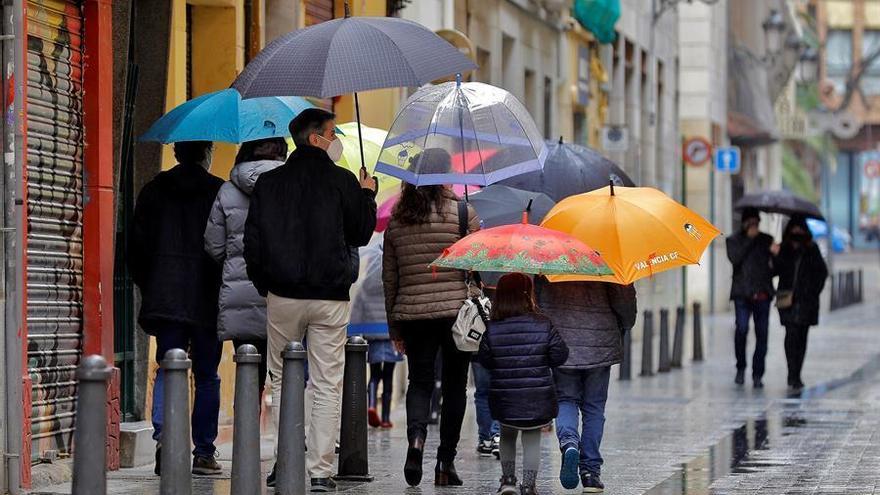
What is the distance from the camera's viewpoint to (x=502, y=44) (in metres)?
26.4

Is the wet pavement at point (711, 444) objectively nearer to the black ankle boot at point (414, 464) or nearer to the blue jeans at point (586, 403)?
the black ankle boot at point (414, 464)

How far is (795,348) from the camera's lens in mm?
21062

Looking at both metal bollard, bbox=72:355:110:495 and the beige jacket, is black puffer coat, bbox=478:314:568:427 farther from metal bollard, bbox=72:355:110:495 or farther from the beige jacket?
metal bollard, bbox=72:355:110:495

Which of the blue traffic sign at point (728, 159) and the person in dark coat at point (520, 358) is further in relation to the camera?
the blue traffic sign at point (728, 159)

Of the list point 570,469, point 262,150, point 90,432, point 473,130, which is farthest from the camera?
point 473,130

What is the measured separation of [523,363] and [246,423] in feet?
5.58

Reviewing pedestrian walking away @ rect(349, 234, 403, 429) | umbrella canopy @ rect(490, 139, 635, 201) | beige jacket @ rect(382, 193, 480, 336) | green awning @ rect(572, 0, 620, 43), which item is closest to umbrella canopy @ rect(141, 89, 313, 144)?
beige jacket @ rect(382, 193, 480, 336)

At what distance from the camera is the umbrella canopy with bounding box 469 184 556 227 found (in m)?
13.3

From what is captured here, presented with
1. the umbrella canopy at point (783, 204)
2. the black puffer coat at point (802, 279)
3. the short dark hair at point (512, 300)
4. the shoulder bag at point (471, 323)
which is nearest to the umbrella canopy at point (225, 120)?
the shoulder bag at point (471, 323)

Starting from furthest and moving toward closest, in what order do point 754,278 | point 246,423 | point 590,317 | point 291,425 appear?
point 754,278 < point 590,317 < point 291,425 < point 246,423

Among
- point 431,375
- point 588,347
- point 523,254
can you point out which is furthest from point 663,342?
point 523,254

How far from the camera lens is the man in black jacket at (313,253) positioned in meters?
10.7

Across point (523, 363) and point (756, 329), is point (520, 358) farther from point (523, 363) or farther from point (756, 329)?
point (756, 329)

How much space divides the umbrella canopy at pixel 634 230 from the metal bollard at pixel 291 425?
1.94 m
